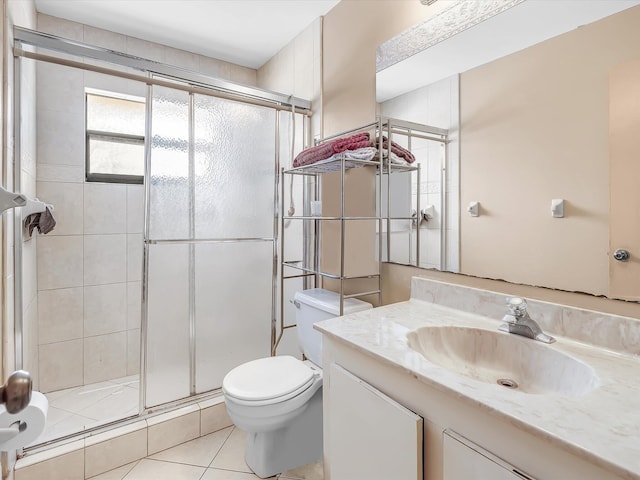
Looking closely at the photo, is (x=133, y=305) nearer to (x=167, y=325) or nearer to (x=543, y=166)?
(x=167, y=325)

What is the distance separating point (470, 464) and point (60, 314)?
252cm

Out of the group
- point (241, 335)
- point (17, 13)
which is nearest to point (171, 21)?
point (17, 13)

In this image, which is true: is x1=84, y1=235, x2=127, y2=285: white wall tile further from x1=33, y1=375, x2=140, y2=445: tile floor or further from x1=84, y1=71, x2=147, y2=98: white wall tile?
x1=84, y1=71, x2=147, y2=98: white wall tile

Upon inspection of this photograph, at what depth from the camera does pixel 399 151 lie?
1.48m

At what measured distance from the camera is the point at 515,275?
1.12 metres

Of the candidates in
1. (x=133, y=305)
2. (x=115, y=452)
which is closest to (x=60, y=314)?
(x=133, y=305)

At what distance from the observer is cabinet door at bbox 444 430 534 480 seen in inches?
24.7

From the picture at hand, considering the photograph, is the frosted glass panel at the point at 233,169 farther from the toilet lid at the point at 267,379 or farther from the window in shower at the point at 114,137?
the window in shower at the point at 114,137

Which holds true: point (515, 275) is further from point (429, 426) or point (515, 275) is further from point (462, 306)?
point (429, 426)

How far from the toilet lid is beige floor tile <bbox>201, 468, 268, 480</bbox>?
1.51 ft

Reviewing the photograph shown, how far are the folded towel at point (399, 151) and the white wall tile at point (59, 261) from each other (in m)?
2.06

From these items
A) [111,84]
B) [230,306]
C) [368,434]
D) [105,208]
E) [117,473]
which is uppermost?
[111,84]

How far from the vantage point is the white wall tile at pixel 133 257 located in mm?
2430

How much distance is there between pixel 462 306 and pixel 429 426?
58 centimetres
